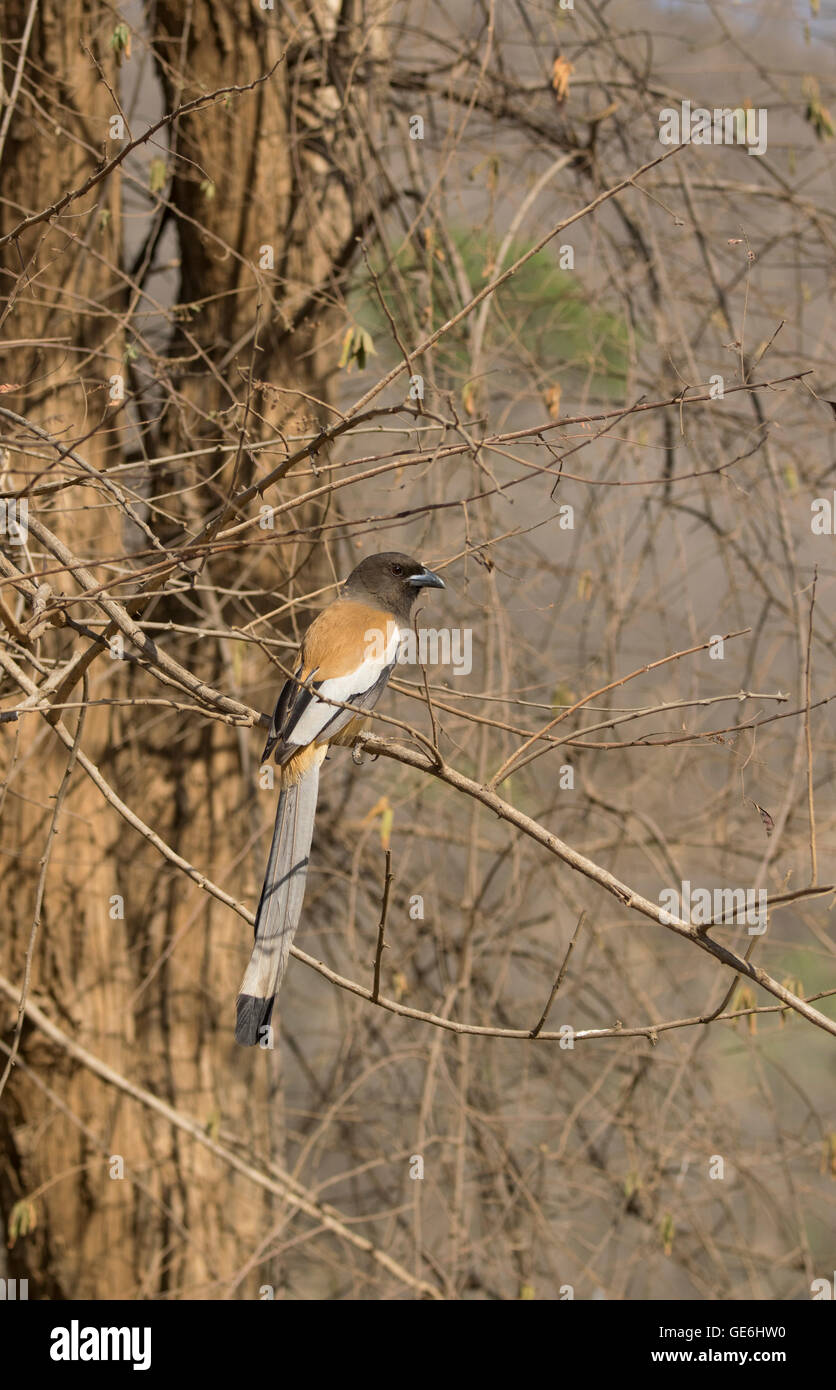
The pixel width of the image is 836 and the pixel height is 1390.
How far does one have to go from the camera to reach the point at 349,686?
2885mm

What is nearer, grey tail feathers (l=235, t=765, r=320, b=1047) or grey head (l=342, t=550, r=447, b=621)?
grey tail feathers (l=235, t=765, r=320, b=1047)

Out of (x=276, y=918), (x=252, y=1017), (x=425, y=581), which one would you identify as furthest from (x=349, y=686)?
(x=252, y=1017)

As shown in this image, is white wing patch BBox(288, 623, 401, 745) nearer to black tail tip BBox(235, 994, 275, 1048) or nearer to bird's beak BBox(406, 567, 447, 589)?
bird's beak BBox(406, 567, 447, 589)

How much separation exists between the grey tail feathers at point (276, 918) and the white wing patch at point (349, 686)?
148 millimetres

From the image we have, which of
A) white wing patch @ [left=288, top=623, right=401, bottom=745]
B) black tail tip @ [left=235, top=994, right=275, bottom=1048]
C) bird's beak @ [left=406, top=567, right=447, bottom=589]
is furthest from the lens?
bird's beak @ [left=406, top=567, right=447, bottom=589]

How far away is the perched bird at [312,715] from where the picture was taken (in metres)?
2.25

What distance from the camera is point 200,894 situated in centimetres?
471

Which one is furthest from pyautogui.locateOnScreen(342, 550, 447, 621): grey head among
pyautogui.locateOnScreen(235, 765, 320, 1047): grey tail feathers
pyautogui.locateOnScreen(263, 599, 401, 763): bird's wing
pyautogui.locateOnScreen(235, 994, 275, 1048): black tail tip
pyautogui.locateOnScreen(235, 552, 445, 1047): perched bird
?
pyautogui.locateOnScreen(235, 994, 275, 1048): black tail tip

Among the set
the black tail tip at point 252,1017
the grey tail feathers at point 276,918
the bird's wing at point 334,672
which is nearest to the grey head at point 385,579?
the bird's wing at point 334,672

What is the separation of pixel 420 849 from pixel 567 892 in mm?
821

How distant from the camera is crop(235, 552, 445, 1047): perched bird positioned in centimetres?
225

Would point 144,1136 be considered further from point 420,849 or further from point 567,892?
point 567,892

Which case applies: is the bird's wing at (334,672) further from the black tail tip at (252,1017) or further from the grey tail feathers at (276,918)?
the black tail tip at (252,1017)
